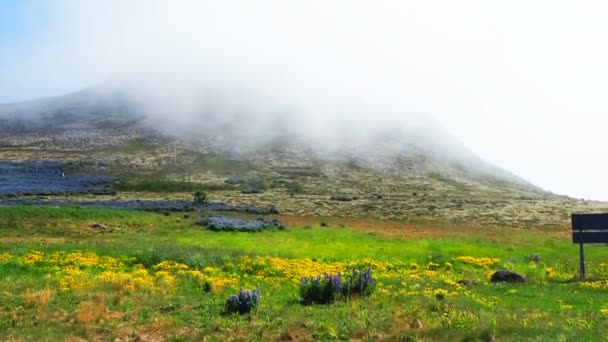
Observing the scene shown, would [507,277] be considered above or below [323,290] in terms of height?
below

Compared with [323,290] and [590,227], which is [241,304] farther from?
[590,227]

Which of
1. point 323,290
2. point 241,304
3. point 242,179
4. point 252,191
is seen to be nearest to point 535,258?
point 323,290

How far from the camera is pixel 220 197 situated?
90.8 m

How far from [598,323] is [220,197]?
7867 centimetres

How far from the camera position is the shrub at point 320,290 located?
18234 millimetres

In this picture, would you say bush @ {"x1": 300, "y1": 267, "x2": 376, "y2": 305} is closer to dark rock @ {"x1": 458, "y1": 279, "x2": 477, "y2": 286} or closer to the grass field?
the grass field

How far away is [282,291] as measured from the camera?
2119cm

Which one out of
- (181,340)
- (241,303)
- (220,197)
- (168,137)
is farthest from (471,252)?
(168,137)

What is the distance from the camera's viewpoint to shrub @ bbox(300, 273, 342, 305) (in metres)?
18.2

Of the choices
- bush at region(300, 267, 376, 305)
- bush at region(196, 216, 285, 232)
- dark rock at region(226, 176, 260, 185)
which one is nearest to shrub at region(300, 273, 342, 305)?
bush at region(300, 267, 376, 305)

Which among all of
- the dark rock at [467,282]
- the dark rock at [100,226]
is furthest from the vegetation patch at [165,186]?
the dark rock at [467,282]

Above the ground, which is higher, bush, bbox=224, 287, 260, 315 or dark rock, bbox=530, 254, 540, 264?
bush, bbox=224, 287, 260, 315

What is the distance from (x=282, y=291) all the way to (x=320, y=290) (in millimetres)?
3340

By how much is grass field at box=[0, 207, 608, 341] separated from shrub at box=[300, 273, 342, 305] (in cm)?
41
